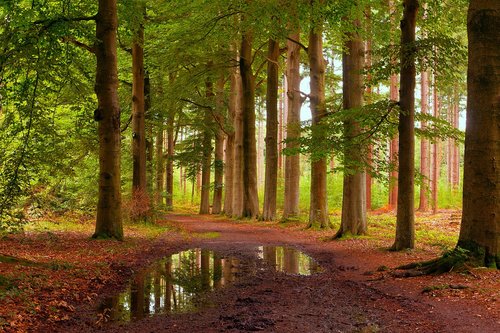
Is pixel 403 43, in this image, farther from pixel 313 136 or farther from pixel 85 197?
pixel 85 197

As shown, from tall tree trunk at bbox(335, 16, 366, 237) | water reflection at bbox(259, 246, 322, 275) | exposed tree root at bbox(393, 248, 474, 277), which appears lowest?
water reflection at bbox(259, 246, 322, 275)

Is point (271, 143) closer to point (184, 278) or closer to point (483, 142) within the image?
point (184, 278)

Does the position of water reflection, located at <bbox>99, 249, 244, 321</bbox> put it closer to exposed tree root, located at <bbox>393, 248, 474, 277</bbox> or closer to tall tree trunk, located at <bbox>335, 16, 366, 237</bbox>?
exposed tree root, located at <bbox>393, 248, 474, 277</bbox>

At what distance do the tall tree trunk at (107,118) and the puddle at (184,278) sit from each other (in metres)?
2.25

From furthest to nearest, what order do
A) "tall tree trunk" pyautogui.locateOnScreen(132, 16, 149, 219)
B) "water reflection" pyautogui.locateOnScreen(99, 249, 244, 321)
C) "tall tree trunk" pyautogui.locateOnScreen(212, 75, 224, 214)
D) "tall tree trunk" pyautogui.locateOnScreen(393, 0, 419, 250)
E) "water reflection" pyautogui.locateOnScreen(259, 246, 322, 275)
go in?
"tall tree trunk" pyautogui.locateOnScreen(212, 75, 224, 214)
"tall tree trunk" pyautogui.locateOnScreen(132, 16, 149, 219)
"tall tree trunk" pyautogui.locateOnScreen(393, 0, 419, 250)
"water reflection" pyautogui.locateOnScreen(259, 246, 322, 275)
"water reflection" pyautogui.locateOnScreen(99, 249, 244, 321)

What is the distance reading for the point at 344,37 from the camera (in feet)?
51.0

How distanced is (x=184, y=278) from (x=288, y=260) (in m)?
3.47

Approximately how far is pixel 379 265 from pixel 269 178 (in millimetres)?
13966

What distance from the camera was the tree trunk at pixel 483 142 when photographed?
26.7 ft

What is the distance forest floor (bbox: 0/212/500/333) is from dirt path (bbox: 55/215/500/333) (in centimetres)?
1

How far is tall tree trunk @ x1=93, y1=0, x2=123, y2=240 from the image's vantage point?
12633 millimetres

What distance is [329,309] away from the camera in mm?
6500

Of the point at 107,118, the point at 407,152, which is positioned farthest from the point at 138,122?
the point at 407,152

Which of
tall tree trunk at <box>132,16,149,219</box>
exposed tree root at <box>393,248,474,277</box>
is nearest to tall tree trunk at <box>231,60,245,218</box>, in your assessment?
tall tree trunk at <box>132,16,149,219</box>
